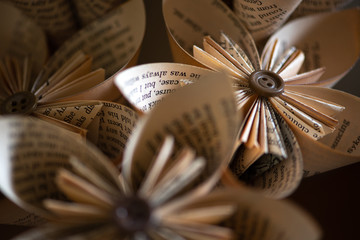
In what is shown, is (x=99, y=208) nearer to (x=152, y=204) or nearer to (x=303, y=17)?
(x=152, y=204)

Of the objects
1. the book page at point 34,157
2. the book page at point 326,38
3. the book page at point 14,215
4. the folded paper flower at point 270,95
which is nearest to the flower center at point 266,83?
the folded paper flower at point 270,95

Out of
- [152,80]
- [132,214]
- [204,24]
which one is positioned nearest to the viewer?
[132,214]

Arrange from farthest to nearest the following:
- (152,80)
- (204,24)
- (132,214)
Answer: (204,24), (152,80), (132,214)

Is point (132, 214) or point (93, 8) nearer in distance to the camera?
point (132, 214)

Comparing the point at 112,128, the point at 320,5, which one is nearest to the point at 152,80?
the point at 112,128

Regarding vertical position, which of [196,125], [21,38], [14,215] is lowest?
[14,215]

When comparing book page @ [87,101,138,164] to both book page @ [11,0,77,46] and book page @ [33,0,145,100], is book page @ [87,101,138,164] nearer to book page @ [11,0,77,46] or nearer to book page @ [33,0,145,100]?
book page @ [33,0,145,100]

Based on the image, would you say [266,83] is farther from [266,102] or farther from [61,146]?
[61,146]

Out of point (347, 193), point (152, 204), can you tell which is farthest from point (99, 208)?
point (347, 193)
